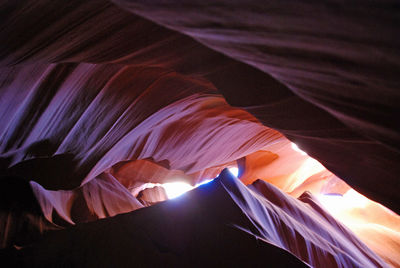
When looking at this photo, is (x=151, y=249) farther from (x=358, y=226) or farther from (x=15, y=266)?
(x=358, y=226)

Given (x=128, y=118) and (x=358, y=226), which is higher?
(x=128, y=118)

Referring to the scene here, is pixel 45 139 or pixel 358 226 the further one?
pixel 358 226

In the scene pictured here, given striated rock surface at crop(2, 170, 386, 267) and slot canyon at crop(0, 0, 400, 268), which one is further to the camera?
striated rock surface at crop(2, 170, 386, 267)

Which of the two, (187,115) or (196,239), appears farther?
(187,115)

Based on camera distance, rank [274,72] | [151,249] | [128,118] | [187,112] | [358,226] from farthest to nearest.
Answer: [358,226] < [187,112] < [128,118] < [151,249] < [274,72]

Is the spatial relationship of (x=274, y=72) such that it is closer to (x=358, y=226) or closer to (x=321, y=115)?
(x=321, y=115)

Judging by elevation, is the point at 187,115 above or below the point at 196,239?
above

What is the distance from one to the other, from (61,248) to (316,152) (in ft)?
9.39

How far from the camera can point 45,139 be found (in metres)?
3.81

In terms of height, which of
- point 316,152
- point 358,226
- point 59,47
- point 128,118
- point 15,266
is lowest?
point 358,226

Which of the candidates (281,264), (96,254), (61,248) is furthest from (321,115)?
(61,248)

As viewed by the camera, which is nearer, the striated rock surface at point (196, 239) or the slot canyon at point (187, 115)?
the slot canyon at point (187, 115)

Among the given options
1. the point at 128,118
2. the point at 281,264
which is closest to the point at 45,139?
the point at 128,118

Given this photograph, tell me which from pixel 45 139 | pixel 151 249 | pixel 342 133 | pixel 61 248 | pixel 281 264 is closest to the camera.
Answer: pixel 342 133
